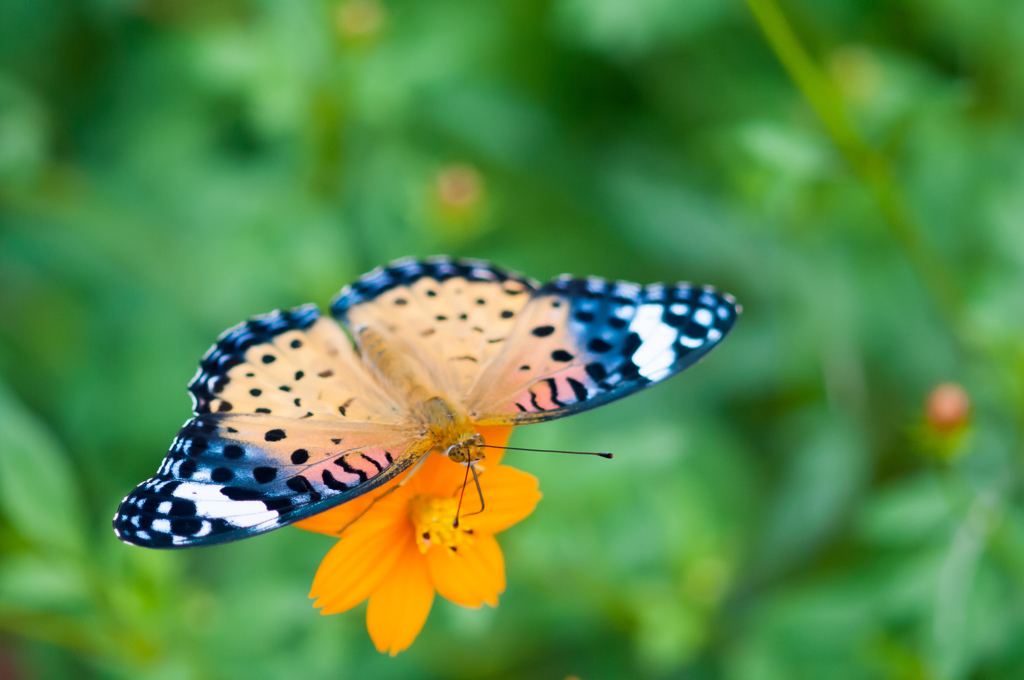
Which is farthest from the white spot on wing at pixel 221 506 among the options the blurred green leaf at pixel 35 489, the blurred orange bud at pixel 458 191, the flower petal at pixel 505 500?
the blurred orange bud at pixel 458 191

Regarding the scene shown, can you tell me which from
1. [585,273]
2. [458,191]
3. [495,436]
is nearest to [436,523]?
[495,436]

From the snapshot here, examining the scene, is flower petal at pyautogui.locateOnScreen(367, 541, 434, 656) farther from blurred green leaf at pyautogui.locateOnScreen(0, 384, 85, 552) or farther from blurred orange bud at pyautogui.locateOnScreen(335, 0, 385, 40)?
blurred orange bud at pyautogui.locateOnScreen(335, 0, 385, 40)

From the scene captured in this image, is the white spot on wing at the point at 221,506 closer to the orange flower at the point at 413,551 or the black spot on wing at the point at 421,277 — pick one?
the orange flower at the point at 413,551

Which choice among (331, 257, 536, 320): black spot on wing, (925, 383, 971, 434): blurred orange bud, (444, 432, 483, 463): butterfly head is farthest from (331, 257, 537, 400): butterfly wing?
(925, 383, 971, 434): blurred orange bud

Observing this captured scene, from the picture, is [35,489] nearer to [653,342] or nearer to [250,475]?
[250,475]

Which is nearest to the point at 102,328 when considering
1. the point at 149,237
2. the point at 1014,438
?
the point at 149,237

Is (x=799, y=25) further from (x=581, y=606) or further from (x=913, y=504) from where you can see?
(x=581, y=606)
